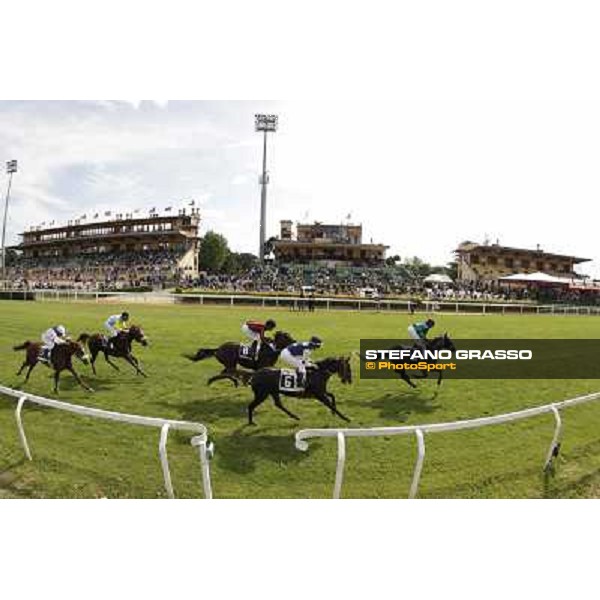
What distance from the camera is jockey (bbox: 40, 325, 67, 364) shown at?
5.31 m

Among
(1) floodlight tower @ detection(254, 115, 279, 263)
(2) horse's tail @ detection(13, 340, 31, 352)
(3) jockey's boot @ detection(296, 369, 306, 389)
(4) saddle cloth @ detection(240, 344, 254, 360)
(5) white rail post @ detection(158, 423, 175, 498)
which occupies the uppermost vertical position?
(1) floodlight tower @ detection(254, 115, 279, 263)

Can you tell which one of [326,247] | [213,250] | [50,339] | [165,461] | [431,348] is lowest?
[165,461]

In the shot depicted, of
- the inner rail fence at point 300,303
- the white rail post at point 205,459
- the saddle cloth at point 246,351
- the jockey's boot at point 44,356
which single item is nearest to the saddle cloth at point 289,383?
the saddle cloth at point 246,351

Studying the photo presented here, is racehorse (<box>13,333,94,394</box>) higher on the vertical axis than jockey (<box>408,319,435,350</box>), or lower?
lower

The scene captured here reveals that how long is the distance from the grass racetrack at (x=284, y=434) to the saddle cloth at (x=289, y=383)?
22cm

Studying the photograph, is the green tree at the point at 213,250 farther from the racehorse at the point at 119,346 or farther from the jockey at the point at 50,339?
the jockey at the point at 50,339

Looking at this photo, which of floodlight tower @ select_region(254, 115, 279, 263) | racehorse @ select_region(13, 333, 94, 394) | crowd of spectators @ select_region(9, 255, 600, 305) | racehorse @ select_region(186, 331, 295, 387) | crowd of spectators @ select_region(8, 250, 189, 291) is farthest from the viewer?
crowd of spectators @ select_region(9, 255, 600, 305)

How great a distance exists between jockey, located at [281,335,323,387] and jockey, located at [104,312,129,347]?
2.10 meters

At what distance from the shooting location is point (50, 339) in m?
5.39

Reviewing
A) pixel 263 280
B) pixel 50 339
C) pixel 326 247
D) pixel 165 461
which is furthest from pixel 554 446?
pixel 50 339

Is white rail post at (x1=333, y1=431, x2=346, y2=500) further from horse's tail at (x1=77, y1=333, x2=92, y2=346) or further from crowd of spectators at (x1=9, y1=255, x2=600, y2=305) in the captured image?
horse's tail at (x1=77, y1=333, x2=92, y2=346)

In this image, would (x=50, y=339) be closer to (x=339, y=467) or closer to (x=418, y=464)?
(x=339, y=467)

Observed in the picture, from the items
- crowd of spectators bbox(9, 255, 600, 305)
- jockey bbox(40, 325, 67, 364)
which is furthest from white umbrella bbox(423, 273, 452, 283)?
jockey bbox(40, 325, 67, 364)

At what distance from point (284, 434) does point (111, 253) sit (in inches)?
126
